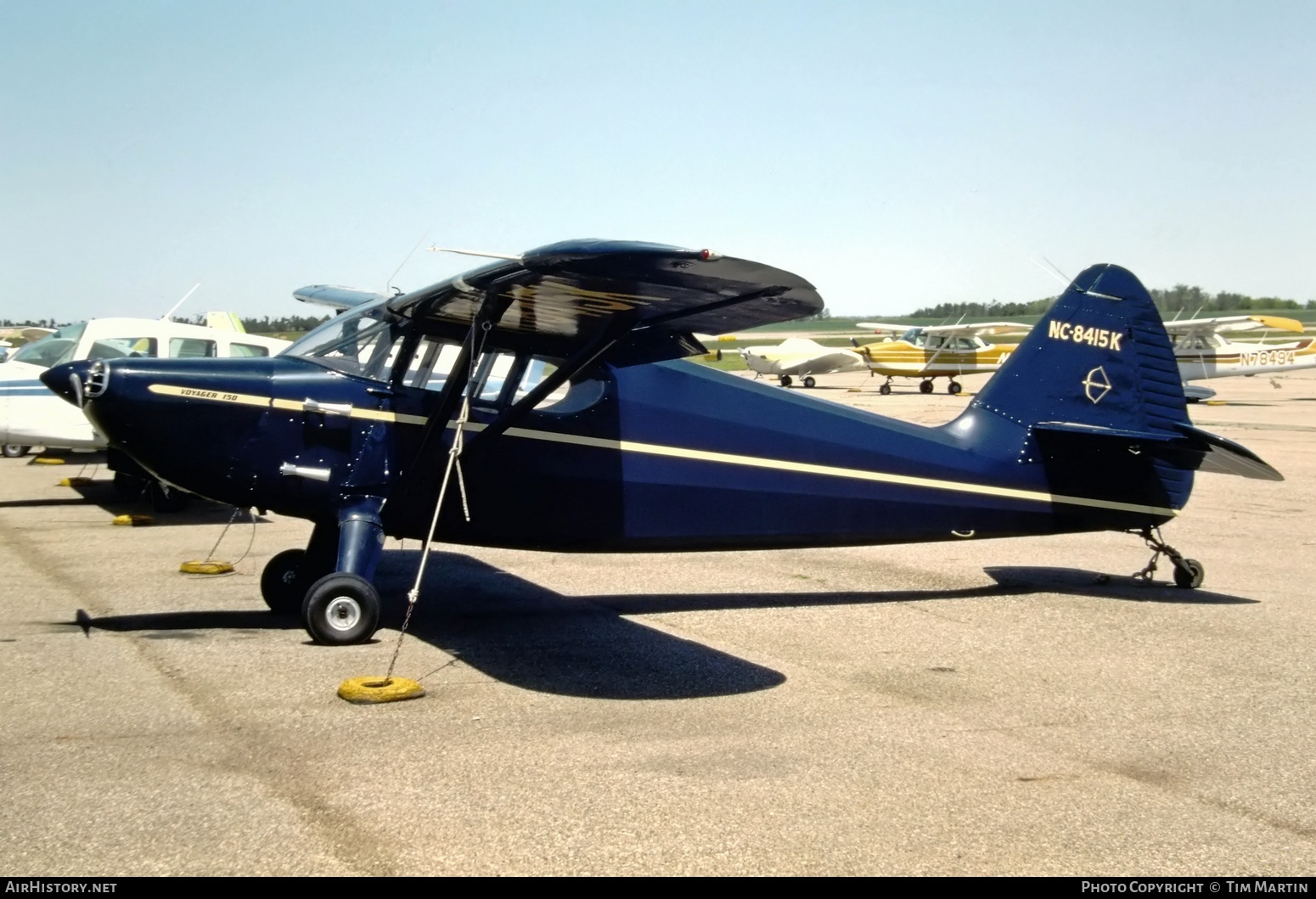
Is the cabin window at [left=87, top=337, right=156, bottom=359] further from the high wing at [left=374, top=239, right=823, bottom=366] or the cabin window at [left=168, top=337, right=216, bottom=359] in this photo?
the high wing at [left=374, top=239, right=823, bottom=366]

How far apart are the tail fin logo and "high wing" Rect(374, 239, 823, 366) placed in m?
3.50

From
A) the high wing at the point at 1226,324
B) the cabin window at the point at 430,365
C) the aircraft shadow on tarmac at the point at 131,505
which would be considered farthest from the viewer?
the high wing at the point at 1226,324

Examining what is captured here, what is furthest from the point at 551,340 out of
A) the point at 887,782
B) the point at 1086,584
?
the point at 1086,584

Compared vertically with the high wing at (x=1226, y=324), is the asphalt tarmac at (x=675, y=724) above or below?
below

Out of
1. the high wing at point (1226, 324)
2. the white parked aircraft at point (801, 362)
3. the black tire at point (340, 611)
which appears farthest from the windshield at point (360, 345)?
the white parked aircraft at point (801, 362)

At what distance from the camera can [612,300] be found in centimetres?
677

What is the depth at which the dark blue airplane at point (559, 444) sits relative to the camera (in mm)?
7125

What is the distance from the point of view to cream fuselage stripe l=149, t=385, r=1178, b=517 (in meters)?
7.33

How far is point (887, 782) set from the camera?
4875mm

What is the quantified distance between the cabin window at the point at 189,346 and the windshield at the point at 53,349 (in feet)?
4.11

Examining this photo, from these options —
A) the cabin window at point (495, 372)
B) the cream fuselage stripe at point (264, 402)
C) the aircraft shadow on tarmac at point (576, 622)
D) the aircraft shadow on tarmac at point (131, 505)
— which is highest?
the cabin window at point (495, 372)

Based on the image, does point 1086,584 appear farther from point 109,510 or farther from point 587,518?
point 109,510

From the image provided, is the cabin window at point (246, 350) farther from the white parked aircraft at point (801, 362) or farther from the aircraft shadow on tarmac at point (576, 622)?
the white parked aircraft at point (801, 362)

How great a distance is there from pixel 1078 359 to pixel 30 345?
43.2 ft
